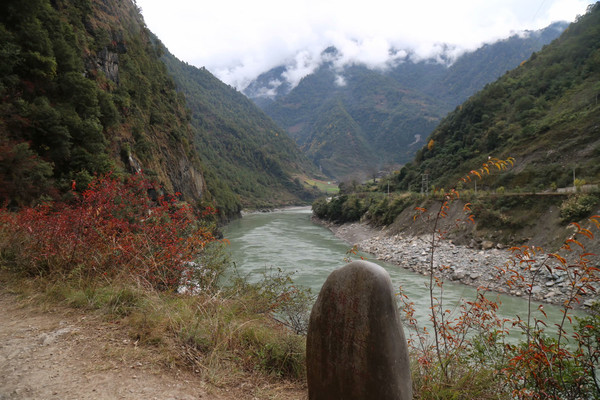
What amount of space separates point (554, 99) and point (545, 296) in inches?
1397

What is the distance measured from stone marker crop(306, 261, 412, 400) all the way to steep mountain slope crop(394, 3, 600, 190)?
84.0 ft

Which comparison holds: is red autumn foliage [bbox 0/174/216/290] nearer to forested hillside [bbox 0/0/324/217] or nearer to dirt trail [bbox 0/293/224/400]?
dirt trail [bbox 0/293/224/400]

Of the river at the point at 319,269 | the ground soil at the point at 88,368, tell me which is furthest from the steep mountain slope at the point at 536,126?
the ground soil at the point at 88,368

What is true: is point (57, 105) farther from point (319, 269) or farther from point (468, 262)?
point (468, 262)

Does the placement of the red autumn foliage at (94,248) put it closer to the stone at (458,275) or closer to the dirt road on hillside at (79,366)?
the dirt road on hillside at (79,366)

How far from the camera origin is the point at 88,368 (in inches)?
129

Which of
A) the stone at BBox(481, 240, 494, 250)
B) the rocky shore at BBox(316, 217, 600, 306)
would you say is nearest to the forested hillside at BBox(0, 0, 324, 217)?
the rocky shore at BBox(316, 217, 600, 306)

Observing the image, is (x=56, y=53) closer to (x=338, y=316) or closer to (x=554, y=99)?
(x=338, y=316)

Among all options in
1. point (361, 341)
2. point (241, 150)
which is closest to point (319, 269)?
point (361, 341)

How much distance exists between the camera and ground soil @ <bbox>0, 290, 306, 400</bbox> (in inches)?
116

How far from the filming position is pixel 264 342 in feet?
15.1

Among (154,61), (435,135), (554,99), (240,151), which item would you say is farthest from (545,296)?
(240,151)

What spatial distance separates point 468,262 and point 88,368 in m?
18.3

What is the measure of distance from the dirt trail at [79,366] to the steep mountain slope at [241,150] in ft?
256
